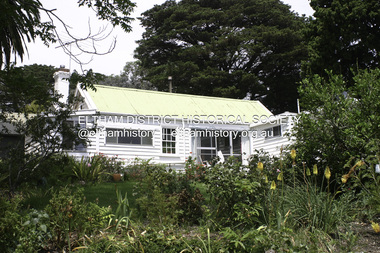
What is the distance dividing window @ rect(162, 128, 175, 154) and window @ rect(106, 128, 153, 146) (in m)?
0.61

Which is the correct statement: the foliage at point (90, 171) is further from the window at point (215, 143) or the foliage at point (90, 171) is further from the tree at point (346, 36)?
the tree at point (346, 36)

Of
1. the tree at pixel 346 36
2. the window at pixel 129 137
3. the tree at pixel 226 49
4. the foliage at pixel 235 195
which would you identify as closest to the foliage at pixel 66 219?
the foliage at pixel 235 195

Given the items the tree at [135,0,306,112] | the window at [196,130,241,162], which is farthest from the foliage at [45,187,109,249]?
the tree at [135,0,306,112]

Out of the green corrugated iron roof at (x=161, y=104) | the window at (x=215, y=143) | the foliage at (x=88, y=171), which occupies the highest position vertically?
the green corrugated iron roof at (x=161, y=104)

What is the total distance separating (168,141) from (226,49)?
17.2 meters

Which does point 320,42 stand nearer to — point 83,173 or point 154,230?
point 83,173

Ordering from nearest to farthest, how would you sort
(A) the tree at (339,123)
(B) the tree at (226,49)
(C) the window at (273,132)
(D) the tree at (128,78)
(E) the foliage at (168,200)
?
(E) the foliage at (168,200)
(A) the tree at (339,123)
(C) the window at (273,132)
(B) the tree at (226,49)
(D) the tree at (128,78)

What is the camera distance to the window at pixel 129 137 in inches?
575

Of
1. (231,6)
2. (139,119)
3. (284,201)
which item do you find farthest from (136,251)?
(231,6)

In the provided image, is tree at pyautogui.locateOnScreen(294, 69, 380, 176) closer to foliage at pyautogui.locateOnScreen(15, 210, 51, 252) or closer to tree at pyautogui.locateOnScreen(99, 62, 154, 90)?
foliage at pyautogui.locateOnScreen(15, 210, 51, 252)

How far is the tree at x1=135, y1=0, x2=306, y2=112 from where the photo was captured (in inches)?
1179

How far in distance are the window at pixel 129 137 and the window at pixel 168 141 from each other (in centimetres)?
61

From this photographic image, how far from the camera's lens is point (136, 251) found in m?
3.60

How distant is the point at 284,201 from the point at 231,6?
29.9 meters
